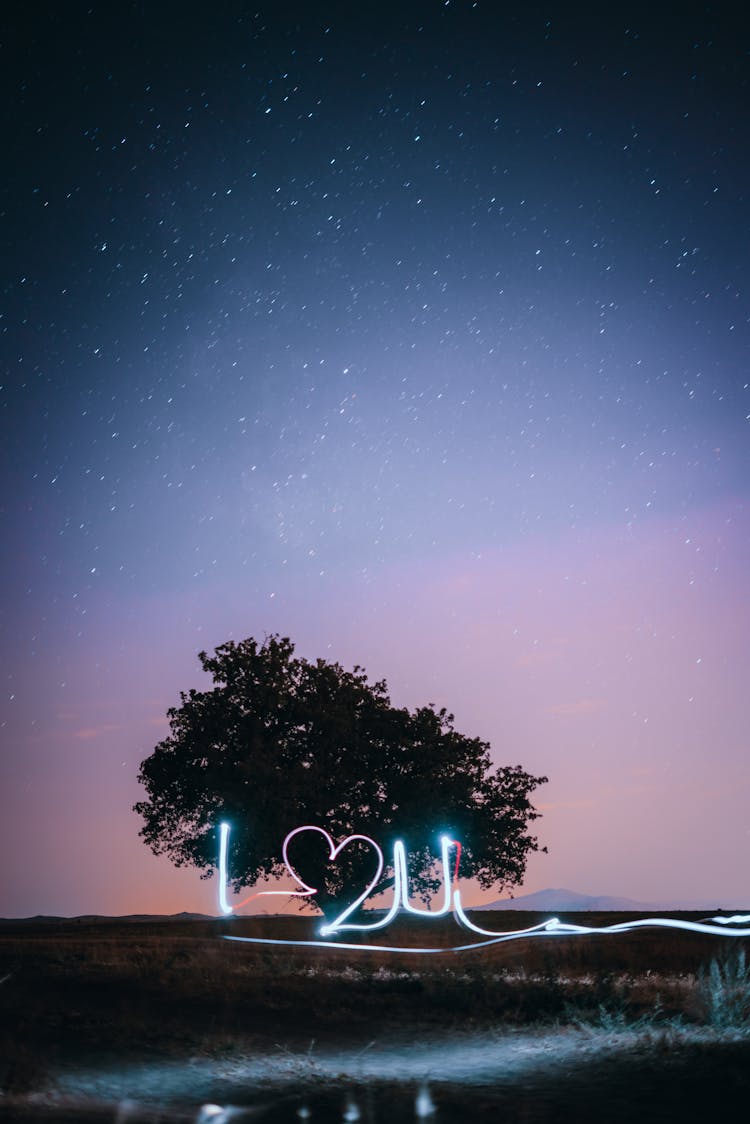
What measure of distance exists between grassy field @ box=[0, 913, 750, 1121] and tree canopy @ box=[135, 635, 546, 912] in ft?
24.2

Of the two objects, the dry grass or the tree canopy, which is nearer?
the dry grass

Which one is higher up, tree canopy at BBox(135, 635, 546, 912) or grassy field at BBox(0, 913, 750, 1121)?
tree canopy at BBox(135, 635, 546, 912)

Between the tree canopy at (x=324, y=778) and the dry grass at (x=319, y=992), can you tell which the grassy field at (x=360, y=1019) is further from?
the tree canopy at (x=324, y=778)

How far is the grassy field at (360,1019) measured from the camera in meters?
9.99

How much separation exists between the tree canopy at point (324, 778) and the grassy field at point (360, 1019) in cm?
739

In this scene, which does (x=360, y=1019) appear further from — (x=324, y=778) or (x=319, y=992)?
(x=324, y=778)

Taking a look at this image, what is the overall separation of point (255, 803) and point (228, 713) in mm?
3589

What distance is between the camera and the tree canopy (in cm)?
3112

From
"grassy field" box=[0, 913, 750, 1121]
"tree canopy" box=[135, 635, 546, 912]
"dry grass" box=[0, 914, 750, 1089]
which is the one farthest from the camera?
"tree canopy" box=[135, 635, 546, 912]

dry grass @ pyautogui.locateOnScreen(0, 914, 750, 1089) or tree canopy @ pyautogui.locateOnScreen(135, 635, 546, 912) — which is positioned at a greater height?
tree canopy @ pyautogui.locateOnScreen(135, 635, 546, 912)

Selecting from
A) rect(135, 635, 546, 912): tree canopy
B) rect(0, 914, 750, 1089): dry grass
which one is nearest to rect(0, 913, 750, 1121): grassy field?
rect(0, 914, 750, 1089): dry grass

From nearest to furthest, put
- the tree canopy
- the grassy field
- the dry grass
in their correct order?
1. the grassy field
2. the dry grass
3. the tree canopy

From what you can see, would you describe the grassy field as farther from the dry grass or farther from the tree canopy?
the tree canopy

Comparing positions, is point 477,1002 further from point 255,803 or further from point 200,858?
point 200,858
